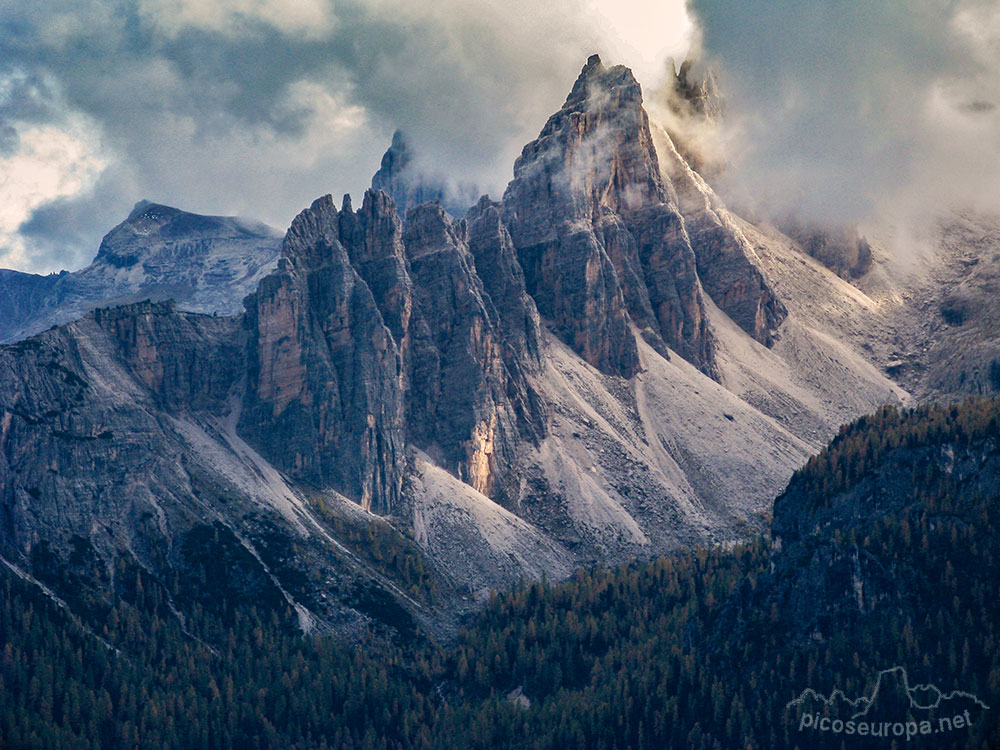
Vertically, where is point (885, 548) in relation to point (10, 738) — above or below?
above

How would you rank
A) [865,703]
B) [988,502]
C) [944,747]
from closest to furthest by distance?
[944,747] → [865,703] → [988,502]

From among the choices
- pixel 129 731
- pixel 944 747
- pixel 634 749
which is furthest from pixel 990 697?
pixel 129 731

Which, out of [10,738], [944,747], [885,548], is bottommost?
[944,747]

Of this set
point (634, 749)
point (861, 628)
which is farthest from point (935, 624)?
point (634, 749)

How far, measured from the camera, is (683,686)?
199625mm

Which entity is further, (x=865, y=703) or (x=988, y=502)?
(x=988, y=502)

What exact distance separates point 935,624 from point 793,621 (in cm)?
1928

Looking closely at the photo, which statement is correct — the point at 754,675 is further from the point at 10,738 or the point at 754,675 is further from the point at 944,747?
the point at 10,738

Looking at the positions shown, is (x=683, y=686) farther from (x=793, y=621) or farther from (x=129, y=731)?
(x=129, y=731)

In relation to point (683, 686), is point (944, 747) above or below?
below

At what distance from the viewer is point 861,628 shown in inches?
7372

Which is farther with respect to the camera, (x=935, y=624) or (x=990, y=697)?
(x=935, y=624)

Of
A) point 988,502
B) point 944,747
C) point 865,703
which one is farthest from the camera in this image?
point 988,502

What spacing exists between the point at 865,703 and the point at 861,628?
38.7ft
